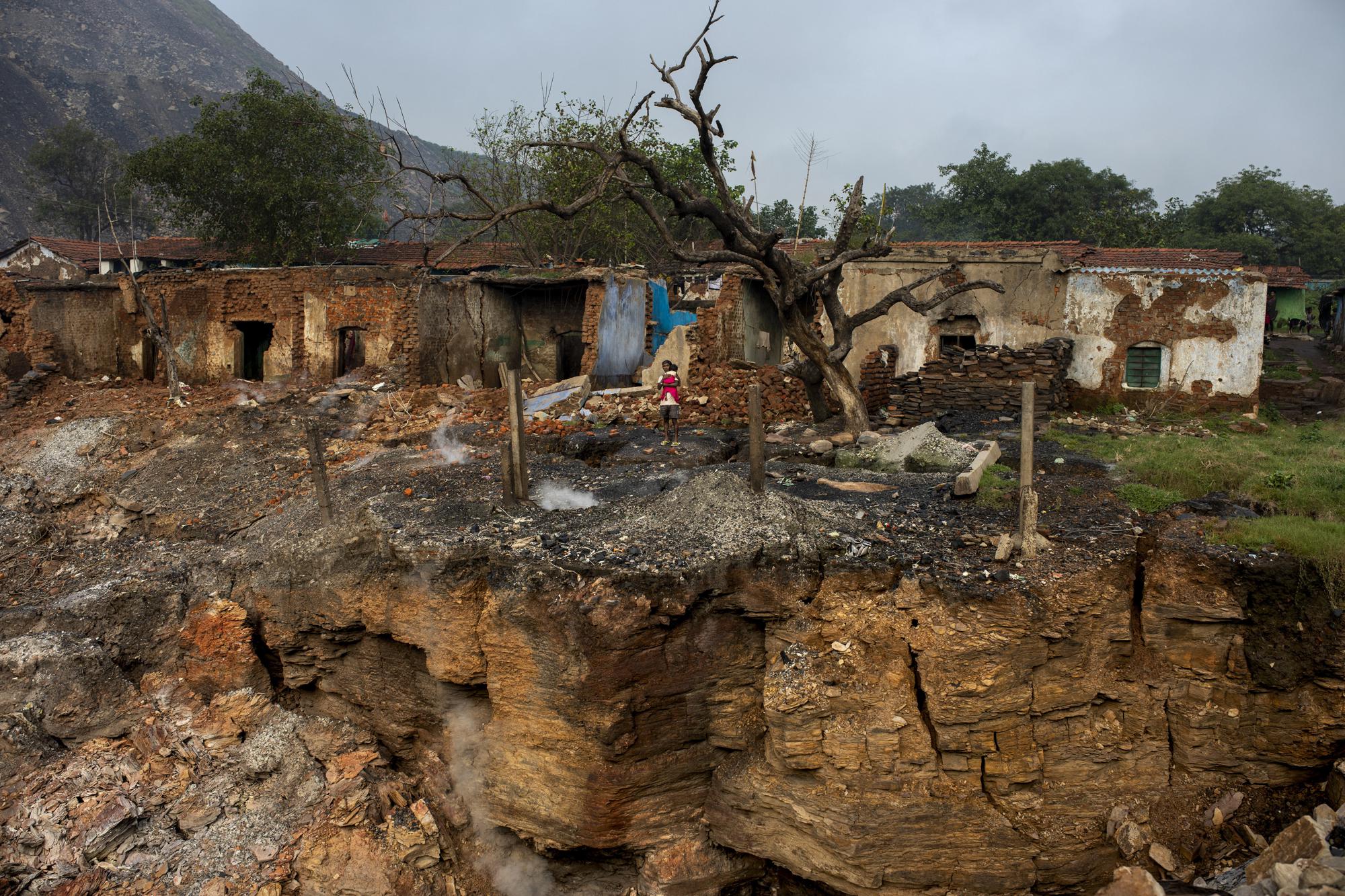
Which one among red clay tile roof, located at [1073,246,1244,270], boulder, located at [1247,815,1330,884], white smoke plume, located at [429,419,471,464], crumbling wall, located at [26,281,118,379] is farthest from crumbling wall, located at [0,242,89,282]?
boulder, located at [1247,815,1330,884]

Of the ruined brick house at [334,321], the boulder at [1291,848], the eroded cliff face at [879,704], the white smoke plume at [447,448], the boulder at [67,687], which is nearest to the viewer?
the boulder at [1291,848]

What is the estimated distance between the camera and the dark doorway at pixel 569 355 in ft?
60.3

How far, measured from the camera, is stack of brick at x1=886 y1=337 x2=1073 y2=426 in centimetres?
1345

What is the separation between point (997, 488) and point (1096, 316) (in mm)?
7953

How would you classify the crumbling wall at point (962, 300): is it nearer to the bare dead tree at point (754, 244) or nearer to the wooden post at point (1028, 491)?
the bare dead tree at point (754, 244)

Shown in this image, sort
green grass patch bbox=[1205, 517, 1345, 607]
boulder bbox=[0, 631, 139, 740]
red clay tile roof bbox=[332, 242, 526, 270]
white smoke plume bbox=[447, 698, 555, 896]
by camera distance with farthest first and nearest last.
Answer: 1. red clay tile roof bbox=[332, 242, 526, 270]
2. boulder bbox=[0, 631, 139, 740]
3. white smoke plume bbox=[447, 698, 555, 896]
4. green grass patch bbox=[1205, 517, 1345, 607]

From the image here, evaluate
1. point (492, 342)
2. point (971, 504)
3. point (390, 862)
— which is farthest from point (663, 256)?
point (390, 862)

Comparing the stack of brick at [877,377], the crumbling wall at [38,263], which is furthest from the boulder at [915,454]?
the crumbling wall at [38,263]

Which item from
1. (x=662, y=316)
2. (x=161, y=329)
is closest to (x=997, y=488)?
(x=662, y=316)

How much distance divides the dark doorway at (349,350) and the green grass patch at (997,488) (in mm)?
12201

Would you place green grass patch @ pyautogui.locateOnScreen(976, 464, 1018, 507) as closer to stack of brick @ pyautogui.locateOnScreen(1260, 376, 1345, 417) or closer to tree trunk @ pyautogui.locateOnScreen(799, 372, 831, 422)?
tree trunk @ pyautogui.locateOnScreen(799, 372, 831, 422)

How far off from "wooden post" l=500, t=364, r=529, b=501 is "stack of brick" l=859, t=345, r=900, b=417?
7.42m

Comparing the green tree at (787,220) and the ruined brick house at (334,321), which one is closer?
the ruined brick house at (334,321)

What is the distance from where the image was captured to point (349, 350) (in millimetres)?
17766
